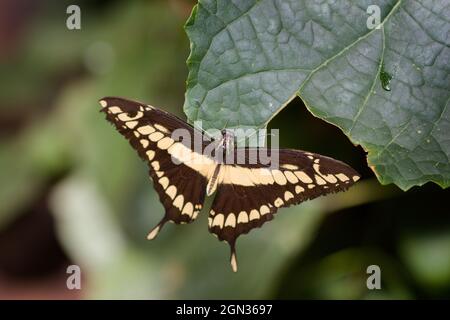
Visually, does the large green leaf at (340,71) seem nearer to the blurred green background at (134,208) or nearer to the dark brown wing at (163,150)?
the dark brown wing at (163,150)

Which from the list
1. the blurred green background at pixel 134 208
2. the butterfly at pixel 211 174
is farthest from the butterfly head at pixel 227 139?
the blurred green background at pixel 134 208

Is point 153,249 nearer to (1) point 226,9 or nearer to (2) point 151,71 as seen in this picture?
(2) point 151,71

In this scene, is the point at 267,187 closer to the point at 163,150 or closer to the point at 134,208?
the point at 163,150

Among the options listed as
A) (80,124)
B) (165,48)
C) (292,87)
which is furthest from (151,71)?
(292,87)

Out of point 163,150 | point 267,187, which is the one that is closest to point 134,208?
point 163,150

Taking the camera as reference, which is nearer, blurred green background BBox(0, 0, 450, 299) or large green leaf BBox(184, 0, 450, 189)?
large green leaf BBox(184, 0, 450, 189)

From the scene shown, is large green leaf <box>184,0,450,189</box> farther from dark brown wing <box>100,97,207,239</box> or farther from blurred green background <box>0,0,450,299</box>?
blurred green background <box>0,0,450,299</box>

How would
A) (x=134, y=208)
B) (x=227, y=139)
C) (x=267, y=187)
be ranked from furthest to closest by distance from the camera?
(x=134, y=208), (x=267, y=187), (x=227, y=139)

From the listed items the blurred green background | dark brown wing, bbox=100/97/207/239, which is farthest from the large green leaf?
the blurred green background
